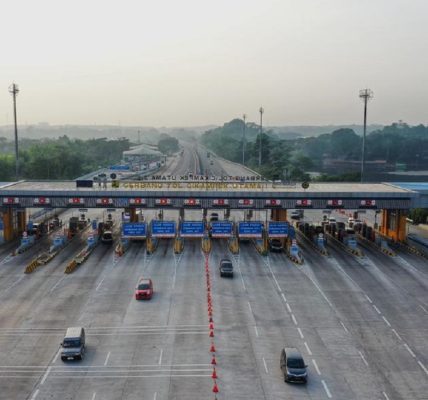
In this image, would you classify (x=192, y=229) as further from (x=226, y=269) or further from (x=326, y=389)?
(x=326, y=389)

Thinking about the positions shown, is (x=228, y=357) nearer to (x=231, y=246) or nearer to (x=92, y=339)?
(x=92, y=339)

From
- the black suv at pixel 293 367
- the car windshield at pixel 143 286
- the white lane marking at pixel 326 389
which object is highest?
the car windshield at pixel 143 286

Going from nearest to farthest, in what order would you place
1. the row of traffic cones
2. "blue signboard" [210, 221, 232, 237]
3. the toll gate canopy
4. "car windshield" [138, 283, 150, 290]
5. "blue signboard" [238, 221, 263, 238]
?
1. the row of traffic cones
2. "car windshield" [138, 283, 150, 290]
3. "blue signboard" [238, 221, 263, 238]
4. "blue signboard" [210, 221, 232, 237]
5. the toll gate canopy

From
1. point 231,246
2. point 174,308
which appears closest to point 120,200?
point 231,246

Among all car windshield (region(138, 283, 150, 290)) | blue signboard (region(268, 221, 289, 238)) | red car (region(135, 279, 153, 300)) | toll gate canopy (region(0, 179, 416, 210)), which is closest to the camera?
red car (region(135, 279, 153, 300))

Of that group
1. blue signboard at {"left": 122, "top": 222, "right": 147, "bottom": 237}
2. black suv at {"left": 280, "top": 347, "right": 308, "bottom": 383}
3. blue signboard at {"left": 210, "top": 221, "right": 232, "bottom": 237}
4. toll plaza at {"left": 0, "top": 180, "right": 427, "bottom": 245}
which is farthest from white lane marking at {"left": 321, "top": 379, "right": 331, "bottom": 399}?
blue signboard at {"left": 122, "top": 222, "right": 147, "bottom": 237}

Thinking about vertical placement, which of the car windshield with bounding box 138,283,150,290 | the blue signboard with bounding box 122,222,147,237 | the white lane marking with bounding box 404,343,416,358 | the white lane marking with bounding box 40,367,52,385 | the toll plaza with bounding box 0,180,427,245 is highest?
the toll plaza with bounding box 0,180,427,245

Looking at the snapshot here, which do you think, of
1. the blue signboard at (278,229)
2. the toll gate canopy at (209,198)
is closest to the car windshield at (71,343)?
the toll gate canopy at (209,198)

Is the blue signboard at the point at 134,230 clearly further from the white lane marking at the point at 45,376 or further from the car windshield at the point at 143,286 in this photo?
the white lane marking at the point at 45,376

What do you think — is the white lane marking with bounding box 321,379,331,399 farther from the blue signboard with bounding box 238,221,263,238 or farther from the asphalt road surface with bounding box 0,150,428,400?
the blue signboard with bounding box 238,221,263,238
